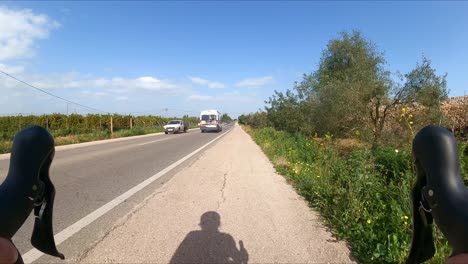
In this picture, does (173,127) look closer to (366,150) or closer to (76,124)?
(76,124)

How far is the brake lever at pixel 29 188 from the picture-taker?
1.53 metres

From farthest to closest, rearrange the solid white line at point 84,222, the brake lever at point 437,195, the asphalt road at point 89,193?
the asphalt road at point 89,193 < the solid white line at point 84,222 < the brake lever at point 437,195

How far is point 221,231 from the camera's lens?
14.1ft

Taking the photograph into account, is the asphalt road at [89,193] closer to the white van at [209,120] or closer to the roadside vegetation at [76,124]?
the roadside vegetation at [76,124]

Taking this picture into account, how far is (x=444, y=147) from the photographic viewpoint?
1505 millimetres

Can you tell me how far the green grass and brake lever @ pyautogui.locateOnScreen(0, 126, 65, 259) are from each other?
2954 millimetres

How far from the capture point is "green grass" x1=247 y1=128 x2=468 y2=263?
3387 millimetres

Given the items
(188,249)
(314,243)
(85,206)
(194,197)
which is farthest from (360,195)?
(85,206)

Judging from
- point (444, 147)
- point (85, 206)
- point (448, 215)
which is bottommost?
point (85, 206)

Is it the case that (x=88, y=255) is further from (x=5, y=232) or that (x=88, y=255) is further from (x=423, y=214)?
(x=423, y=214)

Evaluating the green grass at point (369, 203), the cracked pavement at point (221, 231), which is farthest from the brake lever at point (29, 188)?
the green grass at point (369, 203)

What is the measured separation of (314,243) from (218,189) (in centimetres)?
342

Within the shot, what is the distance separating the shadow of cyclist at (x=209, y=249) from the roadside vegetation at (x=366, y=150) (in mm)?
1310

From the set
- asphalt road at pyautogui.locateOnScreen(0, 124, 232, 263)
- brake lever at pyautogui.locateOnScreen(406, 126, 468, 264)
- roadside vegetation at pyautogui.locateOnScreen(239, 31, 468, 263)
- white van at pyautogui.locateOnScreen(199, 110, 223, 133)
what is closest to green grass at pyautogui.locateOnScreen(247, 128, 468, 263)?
roadside vegetation at pyautogui.locateOnScreen(239, 31, 468, 263)
